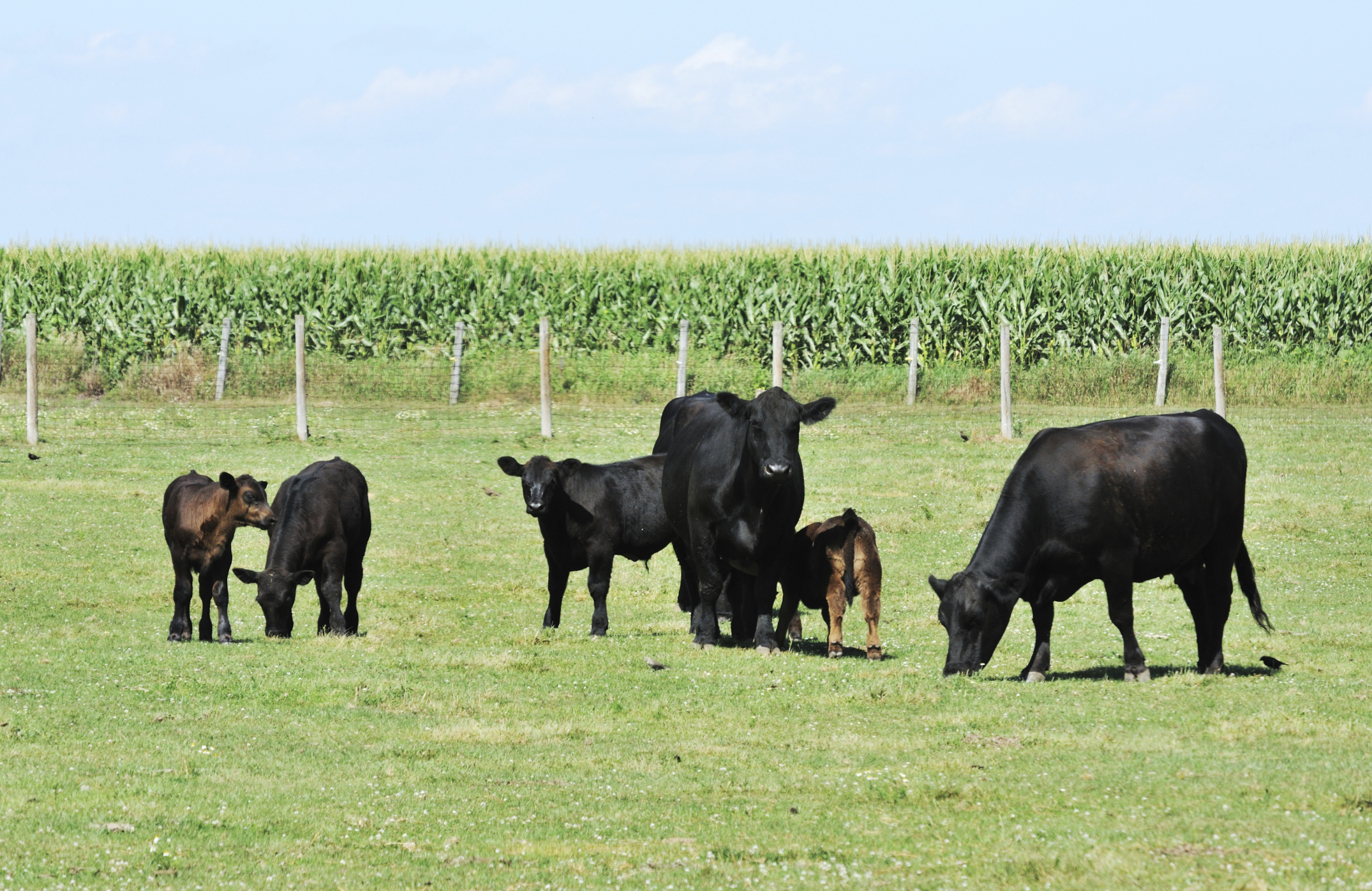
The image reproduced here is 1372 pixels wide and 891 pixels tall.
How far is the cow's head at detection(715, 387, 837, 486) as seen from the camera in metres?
13.9

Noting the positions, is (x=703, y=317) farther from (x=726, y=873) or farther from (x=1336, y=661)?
(x=726, y=873)

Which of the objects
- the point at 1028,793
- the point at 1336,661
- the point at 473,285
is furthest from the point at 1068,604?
the point at 473,285

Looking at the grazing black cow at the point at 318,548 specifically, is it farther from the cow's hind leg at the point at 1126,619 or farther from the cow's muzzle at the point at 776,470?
the cow's hind leg at the point at 1126,619

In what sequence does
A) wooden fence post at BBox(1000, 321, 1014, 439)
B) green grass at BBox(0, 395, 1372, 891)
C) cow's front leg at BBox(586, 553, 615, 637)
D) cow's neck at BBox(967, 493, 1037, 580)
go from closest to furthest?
green grass at BBox(0, 395, 1372, 891) → cow's neck at BBox(967, 493, 1037, 580) → cow's front leg at BBox(586, 553, 615, 637) → wooden fence post at BBox(1000, 321, 1014, 439)

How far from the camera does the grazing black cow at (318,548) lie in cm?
1577

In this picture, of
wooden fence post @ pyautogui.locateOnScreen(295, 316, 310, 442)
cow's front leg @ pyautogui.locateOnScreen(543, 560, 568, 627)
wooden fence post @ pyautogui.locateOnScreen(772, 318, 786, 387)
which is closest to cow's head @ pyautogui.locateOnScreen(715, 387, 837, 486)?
cow's front leg @ pyautogui.locateOnScreen(543, 560, 568, 627)

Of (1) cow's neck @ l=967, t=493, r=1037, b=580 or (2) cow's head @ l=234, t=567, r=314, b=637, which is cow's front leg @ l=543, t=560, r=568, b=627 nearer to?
(2) cow's head @ l=234, t=567, r=314, b=637

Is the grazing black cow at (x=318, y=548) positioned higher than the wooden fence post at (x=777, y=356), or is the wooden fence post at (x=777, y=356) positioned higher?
the wooden fence post at (x=777, y=356)

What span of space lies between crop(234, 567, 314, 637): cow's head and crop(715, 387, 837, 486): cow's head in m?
4.68

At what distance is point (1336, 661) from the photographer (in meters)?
14.1

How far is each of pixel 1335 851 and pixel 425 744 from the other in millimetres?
5769

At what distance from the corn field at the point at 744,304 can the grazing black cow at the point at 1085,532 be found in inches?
1273

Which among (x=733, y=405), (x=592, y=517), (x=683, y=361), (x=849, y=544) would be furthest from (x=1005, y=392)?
(x=849, y=544)

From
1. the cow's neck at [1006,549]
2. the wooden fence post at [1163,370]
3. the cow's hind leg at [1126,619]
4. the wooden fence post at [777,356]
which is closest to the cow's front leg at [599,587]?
the cow's neck at [1006,549]
